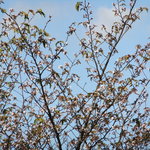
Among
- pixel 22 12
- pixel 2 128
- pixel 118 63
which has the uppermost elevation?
pixel 22 12

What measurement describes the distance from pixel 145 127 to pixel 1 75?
466 centimetres

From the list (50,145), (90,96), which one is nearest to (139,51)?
(90,96)

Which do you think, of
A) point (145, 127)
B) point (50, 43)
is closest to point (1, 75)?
point (50, 43)

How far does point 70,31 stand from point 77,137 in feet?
9.79

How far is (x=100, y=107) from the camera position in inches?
289

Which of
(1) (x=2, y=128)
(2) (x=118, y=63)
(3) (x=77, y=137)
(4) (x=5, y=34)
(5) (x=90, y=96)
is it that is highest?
(4) (x=5, y=34)

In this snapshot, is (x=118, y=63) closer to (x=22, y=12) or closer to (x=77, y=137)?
(x=77, y=137)

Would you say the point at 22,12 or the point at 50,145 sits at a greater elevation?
the point at 22,12

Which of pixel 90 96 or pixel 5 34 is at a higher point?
pixel 5 34

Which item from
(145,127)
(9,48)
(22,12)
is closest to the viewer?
(22,12)

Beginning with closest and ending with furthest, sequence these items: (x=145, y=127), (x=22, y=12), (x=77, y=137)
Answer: (x=22, y=12), (x=77, y=137), (x=145, y=127)

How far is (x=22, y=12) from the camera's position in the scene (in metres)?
7.05

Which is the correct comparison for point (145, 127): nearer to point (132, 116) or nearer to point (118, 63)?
point (132, 116)

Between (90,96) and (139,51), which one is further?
(139,51)
